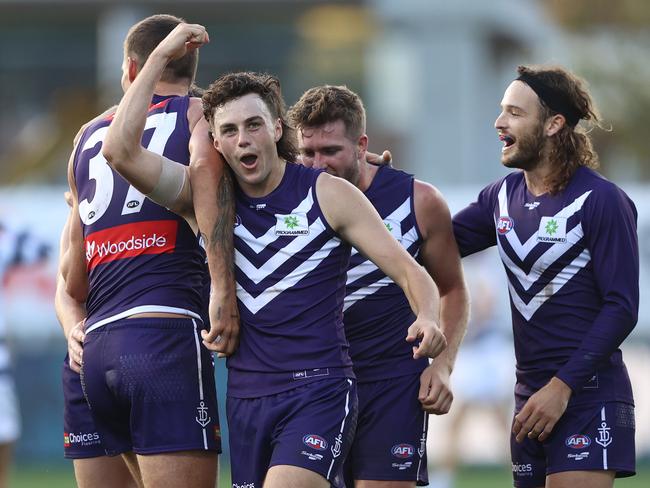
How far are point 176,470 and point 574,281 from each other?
2038mm

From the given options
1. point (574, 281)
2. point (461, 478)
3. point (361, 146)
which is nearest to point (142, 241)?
point (361, 146)

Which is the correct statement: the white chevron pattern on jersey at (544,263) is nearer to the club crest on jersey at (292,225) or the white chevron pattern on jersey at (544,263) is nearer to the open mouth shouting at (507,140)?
the open mouth shouting at (507,140)

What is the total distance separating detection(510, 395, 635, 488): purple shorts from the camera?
5.83 meters

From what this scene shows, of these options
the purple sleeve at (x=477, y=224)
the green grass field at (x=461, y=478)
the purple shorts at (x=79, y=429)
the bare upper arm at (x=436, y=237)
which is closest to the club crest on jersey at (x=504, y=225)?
the purple sleeve at (x=477, y=224)

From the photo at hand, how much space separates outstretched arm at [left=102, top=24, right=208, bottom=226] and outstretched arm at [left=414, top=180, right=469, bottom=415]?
4.59 ft

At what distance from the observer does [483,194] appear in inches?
257

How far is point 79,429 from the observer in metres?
6.28

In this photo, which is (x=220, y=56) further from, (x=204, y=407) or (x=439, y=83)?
(x=204, y=407)

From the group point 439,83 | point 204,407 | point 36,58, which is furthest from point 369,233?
point 36,58

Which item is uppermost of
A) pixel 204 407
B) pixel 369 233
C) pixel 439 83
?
pixel 439 83

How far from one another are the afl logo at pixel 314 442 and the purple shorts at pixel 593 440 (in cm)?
122

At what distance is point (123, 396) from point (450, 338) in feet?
5.78

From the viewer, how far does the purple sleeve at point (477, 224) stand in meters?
6.46

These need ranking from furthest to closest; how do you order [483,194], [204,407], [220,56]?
[220,56]
[483,194]
[204,407]
